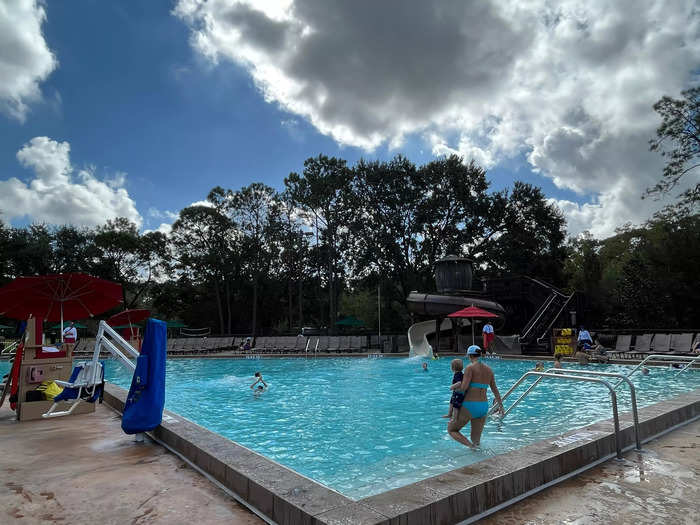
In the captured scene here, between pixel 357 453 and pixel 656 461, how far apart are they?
12.7 feet

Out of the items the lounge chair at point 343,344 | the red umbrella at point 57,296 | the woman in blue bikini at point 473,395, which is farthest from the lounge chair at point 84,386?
the lounge chair at point 343,344

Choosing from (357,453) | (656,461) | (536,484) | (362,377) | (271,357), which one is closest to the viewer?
(536,484)

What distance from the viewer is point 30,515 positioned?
3.23 m

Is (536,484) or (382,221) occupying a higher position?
(382,221)

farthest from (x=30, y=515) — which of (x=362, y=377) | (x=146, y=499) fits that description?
(x=362, y=377)

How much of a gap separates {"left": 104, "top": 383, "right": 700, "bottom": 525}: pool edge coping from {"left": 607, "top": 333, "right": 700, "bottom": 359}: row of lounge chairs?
13199mm

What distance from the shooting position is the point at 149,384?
18.2ft

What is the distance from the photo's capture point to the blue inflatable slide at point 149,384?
541 centimetres

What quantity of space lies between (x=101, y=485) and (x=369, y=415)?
624 centimetres

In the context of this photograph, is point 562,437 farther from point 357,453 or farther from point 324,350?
point 324,350

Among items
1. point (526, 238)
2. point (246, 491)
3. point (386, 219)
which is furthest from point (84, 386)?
point (526, 238)

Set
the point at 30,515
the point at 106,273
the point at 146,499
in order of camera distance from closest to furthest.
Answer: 1. the point at 30,515
2. the point at 146,499
3. the point at 106,273

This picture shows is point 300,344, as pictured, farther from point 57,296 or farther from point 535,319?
point 57,296

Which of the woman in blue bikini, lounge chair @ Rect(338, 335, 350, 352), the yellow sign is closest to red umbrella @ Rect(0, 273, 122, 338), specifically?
the woman in blue bikini
